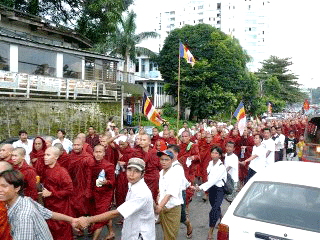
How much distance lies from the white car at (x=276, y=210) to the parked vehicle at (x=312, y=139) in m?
5.90

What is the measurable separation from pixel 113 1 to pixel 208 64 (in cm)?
1214

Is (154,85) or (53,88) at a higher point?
(154,85)

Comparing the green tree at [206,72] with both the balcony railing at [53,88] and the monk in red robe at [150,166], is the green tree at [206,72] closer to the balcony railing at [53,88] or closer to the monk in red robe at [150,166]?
the balcony railing at [53,88]

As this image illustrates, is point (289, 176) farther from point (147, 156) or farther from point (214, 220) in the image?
point (147, 156)

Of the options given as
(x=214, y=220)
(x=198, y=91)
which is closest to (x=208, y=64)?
(x=198, y=91)

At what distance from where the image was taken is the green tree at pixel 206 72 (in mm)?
32750

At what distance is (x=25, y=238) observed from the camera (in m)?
3.10

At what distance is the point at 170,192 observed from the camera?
Answer: 4.88 meters

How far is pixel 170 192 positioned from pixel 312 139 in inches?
262

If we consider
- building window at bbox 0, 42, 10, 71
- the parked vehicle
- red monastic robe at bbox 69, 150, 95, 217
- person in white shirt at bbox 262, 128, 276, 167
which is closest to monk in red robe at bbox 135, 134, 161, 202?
red monastic robe at bbox 69, 150, 95, 217

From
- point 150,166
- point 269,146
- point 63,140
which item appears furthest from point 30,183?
point 269,146

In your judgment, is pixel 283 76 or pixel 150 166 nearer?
pixel 150 166

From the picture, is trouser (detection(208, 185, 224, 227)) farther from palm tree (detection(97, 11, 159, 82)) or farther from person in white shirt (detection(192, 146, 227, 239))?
palm tree (detection(97, 11, 159, 82))

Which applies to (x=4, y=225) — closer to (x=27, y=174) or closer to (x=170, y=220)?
(x=27, y=174)
